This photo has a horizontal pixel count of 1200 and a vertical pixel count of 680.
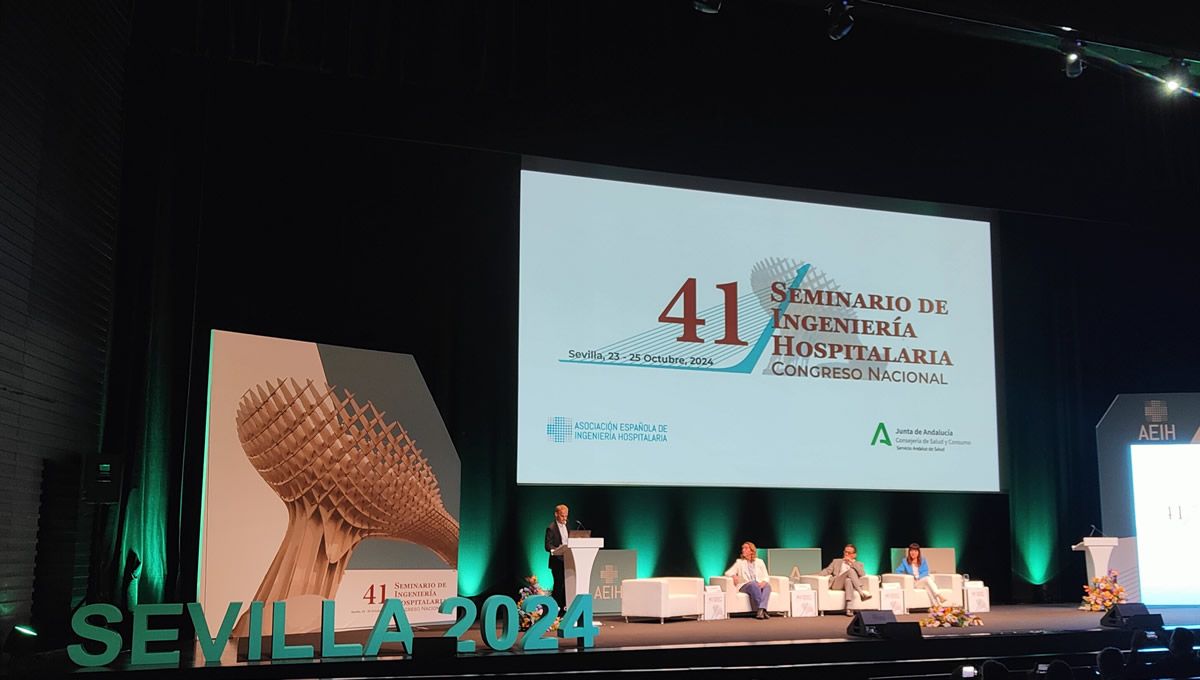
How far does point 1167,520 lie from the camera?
426 inches

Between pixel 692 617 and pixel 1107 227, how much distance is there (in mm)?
6495

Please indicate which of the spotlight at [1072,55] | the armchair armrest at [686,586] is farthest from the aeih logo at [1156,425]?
the armchair armrest at [686,586]

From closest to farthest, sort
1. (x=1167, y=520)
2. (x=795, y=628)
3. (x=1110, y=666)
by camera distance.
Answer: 1. (x=1110, y=666)
2. (x=795, y=628)
3. (x=1167, y=520)

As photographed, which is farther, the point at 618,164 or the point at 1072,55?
the point at 618,164

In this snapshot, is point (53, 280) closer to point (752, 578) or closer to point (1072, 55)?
point (752, 578)

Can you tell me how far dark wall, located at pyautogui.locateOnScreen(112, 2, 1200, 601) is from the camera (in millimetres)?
8430

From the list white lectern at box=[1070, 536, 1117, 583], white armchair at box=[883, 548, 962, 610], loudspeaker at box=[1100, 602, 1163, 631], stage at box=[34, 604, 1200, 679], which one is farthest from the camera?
white lectern at box=[1070, 536, 1117, 583]

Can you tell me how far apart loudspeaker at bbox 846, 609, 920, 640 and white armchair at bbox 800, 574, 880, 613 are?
83.1 inches

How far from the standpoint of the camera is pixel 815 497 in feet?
34.0

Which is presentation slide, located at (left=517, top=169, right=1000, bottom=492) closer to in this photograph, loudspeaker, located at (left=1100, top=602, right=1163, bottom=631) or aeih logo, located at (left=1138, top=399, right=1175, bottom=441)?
aeih logo, located at (left=1138, top=399, right=1175, bottom=441)

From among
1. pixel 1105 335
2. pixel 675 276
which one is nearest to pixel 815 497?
pixel 675 276

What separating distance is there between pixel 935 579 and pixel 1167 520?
2.60m

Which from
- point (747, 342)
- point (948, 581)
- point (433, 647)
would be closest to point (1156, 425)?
point (948, 581)

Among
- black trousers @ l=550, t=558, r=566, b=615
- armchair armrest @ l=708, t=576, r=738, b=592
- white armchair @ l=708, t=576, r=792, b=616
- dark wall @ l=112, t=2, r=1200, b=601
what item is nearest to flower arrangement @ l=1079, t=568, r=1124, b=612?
dark wall @ l=112, t=2, r=1200, b=601
